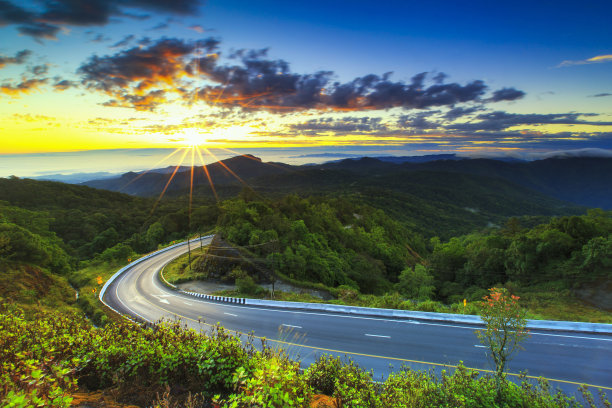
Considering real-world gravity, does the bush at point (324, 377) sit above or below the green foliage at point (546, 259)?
above

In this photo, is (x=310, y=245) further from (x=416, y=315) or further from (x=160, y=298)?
(x=416, y=315)

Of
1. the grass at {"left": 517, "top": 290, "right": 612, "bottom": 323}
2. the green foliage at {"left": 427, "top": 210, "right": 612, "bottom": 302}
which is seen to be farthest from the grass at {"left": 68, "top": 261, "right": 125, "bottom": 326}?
the green foliage at {"left": 427, "top": 210, "right": 612, "bottom": 302}

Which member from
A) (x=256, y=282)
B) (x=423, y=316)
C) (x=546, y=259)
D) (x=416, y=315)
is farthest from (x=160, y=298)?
(x=546, y=259)

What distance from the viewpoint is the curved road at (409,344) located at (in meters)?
10.4

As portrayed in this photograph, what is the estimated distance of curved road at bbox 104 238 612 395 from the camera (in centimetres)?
1039

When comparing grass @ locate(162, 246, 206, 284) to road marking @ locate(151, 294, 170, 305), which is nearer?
road marking @ locate(151, 294, 170, 305)

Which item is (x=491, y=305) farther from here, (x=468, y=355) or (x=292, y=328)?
(x=292, y=328)

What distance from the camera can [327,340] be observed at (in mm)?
13758

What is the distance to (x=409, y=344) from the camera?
499 inches

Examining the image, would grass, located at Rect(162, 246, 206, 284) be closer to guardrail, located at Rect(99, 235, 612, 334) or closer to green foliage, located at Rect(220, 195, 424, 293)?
green foliage, located at Rect(220, 195, 424, 293)

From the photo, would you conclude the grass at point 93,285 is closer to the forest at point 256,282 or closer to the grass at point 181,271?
the forest at point 256,282

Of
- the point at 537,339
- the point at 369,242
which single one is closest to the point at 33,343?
the point at 537,339

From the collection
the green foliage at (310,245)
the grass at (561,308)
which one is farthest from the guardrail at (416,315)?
the green foliage at (310,245)

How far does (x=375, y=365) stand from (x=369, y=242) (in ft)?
151
